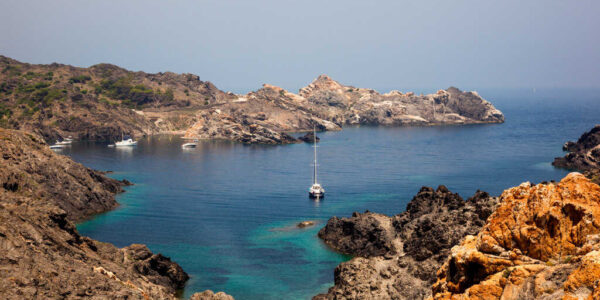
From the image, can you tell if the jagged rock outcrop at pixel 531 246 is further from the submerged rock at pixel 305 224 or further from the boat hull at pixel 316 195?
the boat hull at pixel 316 195

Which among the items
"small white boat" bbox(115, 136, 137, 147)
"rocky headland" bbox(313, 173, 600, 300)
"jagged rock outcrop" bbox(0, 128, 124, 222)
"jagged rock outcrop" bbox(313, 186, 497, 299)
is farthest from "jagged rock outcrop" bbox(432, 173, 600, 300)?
"small white boat" bbox(115, 136, 137, 147)

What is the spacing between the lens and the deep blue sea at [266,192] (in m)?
69.1

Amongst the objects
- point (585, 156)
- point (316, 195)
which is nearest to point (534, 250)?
point (316, 195)

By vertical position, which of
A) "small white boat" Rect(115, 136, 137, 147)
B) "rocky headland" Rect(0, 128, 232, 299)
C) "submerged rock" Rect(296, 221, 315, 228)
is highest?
"small white boat" Rect(115, 136, 137, 147)

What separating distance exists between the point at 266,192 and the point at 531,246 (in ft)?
328

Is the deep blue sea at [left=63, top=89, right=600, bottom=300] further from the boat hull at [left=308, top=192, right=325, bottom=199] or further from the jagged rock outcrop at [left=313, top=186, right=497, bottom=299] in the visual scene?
the jagged rock outcrop at [left=313, top=186, right=497, bottom=299]

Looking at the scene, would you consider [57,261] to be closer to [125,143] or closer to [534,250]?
[534,250]

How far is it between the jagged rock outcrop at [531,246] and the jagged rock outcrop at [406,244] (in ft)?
79.7

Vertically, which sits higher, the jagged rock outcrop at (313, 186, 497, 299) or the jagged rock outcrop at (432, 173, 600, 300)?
the jagged rock outcrop at (432, 173, 600, 300)

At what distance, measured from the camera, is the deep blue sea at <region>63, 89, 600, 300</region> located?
69125mm

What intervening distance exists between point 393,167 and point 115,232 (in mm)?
81625

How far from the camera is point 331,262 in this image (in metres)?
70.1

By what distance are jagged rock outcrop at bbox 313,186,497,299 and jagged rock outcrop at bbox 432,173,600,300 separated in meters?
24.3

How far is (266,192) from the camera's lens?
117812 millimetres
